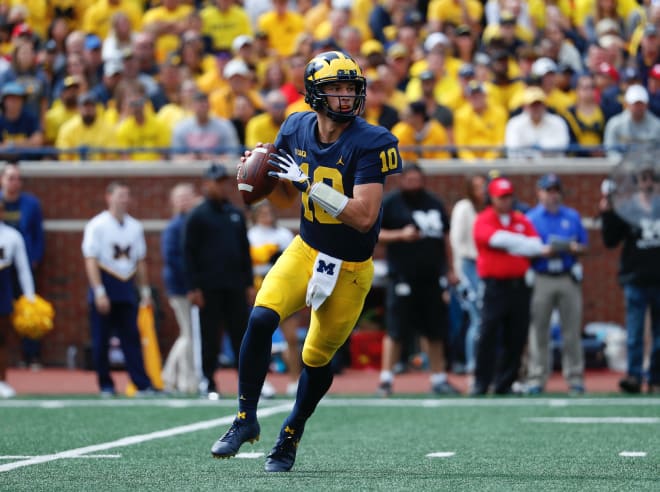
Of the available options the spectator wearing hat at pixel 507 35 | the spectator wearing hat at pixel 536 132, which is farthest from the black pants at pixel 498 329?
the spectator wearing hat at pixel 507 35

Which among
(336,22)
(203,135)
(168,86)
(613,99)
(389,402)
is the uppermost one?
(336,22)

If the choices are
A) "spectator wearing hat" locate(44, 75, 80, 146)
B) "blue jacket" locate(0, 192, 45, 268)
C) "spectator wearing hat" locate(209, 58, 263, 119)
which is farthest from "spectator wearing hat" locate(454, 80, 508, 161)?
"blue jacket" locate(0, 192, 45, 268)

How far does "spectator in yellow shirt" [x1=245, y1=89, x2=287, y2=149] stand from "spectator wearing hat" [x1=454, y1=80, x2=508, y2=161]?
206cm

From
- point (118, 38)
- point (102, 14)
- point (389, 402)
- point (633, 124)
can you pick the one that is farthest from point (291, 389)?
point (102, 14)

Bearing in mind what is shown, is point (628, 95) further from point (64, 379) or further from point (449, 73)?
point (64, 379)

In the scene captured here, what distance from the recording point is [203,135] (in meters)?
16.1

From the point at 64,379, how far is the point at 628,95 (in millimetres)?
6941

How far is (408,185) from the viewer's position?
13.3 m

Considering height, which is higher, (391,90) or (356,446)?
(391,90)

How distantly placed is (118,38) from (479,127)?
17.5ft

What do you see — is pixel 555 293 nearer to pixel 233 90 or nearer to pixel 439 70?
pixel 439 70

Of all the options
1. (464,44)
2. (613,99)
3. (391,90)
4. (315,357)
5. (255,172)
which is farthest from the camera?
(464,44)

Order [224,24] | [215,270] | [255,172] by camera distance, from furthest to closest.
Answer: [224,24]
[215,270]
[255,172]

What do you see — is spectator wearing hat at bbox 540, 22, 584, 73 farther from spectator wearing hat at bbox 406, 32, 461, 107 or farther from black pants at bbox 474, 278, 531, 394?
black pants at bbox 474, 278, 531, 394
